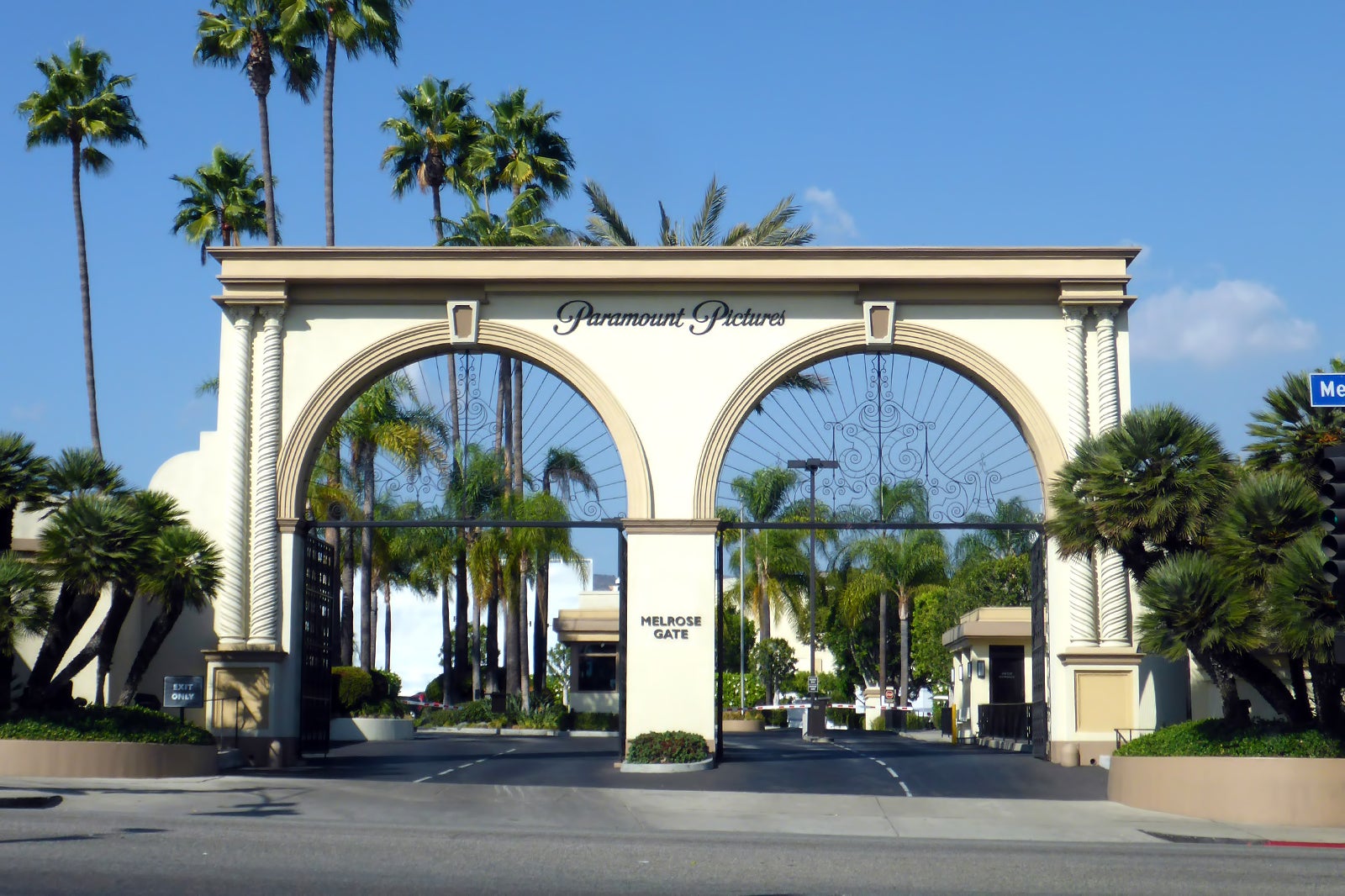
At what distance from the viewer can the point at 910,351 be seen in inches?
1038

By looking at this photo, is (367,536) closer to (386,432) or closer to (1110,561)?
(386,432)

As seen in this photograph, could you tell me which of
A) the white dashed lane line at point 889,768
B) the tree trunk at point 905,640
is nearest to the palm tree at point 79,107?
the white dashed lane line at point 889,768

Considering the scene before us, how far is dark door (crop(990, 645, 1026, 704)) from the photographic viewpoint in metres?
40.1

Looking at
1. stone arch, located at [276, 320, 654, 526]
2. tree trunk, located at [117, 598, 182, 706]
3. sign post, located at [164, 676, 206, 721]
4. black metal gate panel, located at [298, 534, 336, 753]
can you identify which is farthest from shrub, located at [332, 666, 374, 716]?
sign post, located at [164, 676, 206, 721]

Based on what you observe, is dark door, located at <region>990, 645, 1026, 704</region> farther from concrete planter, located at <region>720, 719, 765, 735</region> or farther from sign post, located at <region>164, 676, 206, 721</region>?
sign post, located at <region>164, 676, 206, 721</region>

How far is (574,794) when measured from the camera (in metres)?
20.7

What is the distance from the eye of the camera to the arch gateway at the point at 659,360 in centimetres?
2533

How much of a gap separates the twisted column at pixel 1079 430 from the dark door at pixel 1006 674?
15237 millimetres

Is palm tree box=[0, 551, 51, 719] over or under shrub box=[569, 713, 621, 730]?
over

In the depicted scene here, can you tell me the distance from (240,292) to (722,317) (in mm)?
8720

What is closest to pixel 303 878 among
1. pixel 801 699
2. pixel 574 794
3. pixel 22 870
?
pixel 22 870

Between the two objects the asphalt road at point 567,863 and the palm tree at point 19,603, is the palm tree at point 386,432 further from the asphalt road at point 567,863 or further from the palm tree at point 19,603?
the asphalt road at point 567,863

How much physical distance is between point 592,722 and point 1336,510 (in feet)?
116

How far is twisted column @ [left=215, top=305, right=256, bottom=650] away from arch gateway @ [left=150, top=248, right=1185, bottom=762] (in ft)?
0.13
